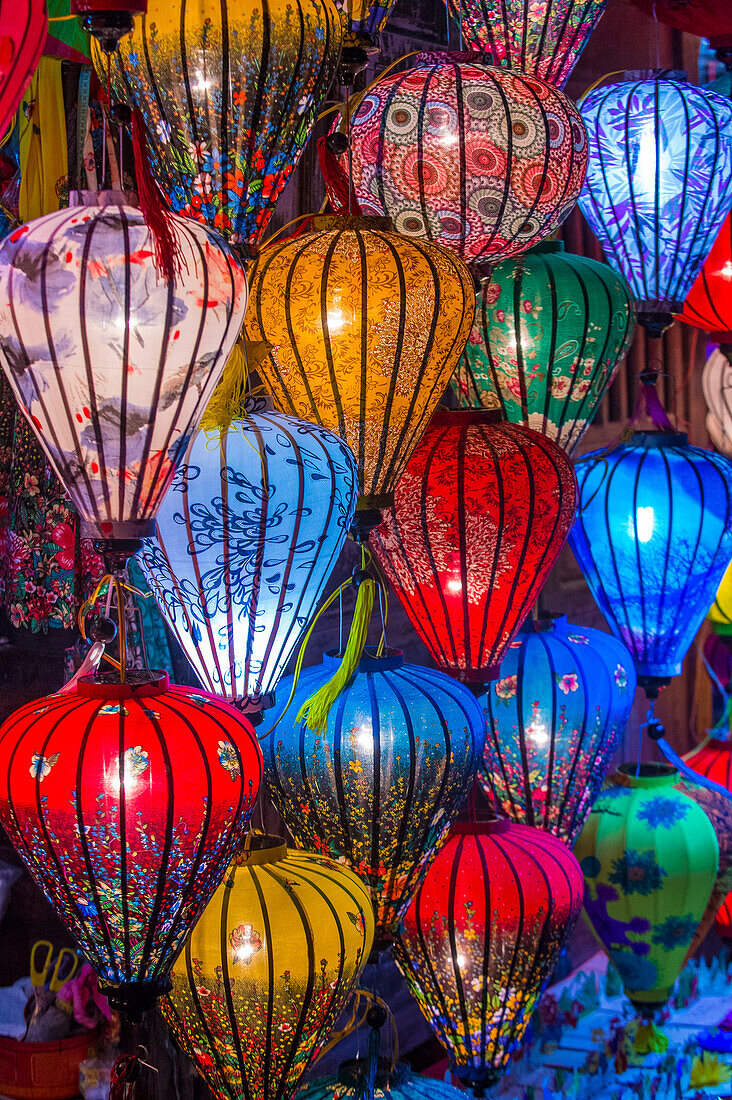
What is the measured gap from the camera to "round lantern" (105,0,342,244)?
110 cm

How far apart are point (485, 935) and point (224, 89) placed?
3.12 ft

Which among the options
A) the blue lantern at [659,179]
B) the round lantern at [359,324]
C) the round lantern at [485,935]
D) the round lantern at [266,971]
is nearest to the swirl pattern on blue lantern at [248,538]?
the round lantern at [359,324]

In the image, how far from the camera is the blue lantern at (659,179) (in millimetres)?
1642

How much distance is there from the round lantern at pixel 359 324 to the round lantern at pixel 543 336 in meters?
0.32

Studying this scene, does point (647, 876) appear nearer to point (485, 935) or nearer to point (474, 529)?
point (485, 935)

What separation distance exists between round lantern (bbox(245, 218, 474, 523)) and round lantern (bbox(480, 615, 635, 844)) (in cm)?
54

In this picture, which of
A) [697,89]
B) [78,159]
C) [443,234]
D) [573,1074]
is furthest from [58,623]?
[573,1074]

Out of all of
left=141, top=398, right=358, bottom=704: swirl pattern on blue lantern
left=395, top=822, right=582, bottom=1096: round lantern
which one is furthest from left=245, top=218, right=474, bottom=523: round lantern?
left=395, top=822, right=582, bottom=1096: round lantern

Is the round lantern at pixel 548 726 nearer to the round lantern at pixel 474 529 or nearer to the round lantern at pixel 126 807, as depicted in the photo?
the round lantern at pixel 474 529

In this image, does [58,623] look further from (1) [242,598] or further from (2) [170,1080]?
(2) [170,1080]

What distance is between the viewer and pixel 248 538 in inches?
43.6

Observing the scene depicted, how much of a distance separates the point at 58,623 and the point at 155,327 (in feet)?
2.60

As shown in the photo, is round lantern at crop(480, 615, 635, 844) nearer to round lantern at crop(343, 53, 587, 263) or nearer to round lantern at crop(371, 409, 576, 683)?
round lantern at crop(371, 409, 576, 683)

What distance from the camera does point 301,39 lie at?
1126 millimetres
